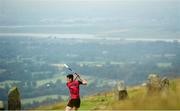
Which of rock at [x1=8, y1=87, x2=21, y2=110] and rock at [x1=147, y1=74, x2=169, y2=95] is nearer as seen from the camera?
rock at [x1=8, y1=87, x2=21, y2=110]

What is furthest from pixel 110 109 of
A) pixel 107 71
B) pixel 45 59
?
pixel 45 59

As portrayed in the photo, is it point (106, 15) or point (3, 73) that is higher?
point (106, 15)

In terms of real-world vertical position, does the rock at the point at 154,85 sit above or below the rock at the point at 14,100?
above

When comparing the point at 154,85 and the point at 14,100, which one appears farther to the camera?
the point at 154,85

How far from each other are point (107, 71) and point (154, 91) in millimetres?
17849

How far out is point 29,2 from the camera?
34.9 meters

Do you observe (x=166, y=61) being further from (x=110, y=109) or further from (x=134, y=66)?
(x=110, y=109)

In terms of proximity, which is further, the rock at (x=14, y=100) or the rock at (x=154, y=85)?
the rock at (x=154, y=85)

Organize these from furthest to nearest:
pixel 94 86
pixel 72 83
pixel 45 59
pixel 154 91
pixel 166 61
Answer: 1. pixel 45 59
2. pixel 166 61
3. pixel 94 86
4. pixel 154 91
5. pixel 72 83

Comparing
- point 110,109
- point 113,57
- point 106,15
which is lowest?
point 110,109

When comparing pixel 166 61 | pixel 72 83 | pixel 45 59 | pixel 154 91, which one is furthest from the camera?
pixel 45 59

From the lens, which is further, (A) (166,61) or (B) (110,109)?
(A) (166,61)

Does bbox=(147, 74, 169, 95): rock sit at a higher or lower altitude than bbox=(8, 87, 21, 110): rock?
higher

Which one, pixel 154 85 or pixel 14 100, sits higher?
pixel 154 85
